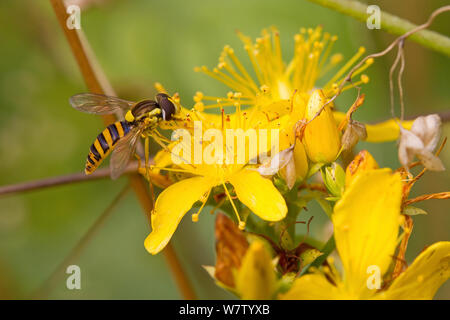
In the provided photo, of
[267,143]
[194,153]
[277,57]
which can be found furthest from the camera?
[277,57]

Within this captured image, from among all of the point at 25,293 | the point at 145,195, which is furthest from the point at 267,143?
the point at 25,293

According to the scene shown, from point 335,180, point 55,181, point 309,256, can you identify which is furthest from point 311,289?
point 55,181

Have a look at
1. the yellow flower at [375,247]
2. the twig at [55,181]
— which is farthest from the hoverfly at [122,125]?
the yellow flower at [375,247]

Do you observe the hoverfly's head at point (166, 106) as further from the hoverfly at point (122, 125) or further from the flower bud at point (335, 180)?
the flower bud at point (335, 180)

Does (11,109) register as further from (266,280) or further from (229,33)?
(266,280)

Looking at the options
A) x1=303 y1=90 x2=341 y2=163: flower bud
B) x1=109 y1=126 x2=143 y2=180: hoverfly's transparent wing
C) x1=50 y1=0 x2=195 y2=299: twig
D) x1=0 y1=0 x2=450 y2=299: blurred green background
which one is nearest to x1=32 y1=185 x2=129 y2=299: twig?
x1=50 y1=0 x2=195 y2=299: twig

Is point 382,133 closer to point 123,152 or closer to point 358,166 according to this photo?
point 358,166

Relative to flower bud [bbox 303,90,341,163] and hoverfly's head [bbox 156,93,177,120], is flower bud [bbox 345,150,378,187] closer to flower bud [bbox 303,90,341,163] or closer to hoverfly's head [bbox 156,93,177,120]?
flower bud [bbox 303,90,341,163]
